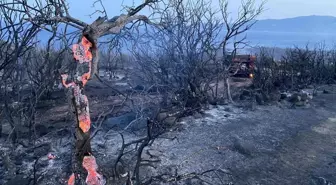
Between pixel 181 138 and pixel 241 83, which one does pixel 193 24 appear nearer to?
pixel 181 138

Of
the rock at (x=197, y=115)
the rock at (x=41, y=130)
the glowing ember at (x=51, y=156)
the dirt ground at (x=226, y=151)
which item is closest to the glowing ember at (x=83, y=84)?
the dirt ground at (x=226, y=151)

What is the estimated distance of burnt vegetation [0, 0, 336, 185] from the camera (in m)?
4.60

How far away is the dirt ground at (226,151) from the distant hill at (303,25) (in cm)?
6339

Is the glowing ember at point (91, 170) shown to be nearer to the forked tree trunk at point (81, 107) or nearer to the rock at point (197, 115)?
the forked tree trunk at point (81, 107)

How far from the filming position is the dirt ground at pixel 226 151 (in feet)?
16.5

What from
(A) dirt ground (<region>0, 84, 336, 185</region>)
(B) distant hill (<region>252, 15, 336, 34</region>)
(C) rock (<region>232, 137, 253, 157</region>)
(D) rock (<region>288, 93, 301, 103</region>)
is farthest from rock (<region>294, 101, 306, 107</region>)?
(B) distant hill (<region>252, 15, 336, 34</region>)

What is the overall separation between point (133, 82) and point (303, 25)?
83.9 m

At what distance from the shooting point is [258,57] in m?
13.6

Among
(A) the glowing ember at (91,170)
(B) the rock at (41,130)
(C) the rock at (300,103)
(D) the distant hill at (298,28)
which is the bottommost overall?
(C) the rock at (300,103)

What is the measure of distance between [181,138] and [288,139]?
2.08 m

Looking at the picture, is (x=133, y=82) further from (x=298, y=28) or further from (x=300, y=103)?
(x=298, y=28)

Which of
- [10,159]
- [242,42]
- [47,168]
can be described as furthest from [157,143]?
[242,42]

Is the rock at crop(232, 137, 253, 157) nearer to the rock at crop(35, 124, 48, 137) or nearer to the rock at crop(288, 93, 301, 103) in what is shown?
the rock at crop(35, 124, 48, 137)

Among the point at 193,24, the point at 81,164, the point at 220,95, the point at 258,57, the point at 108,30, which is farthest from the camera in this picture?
the point at 258,57
